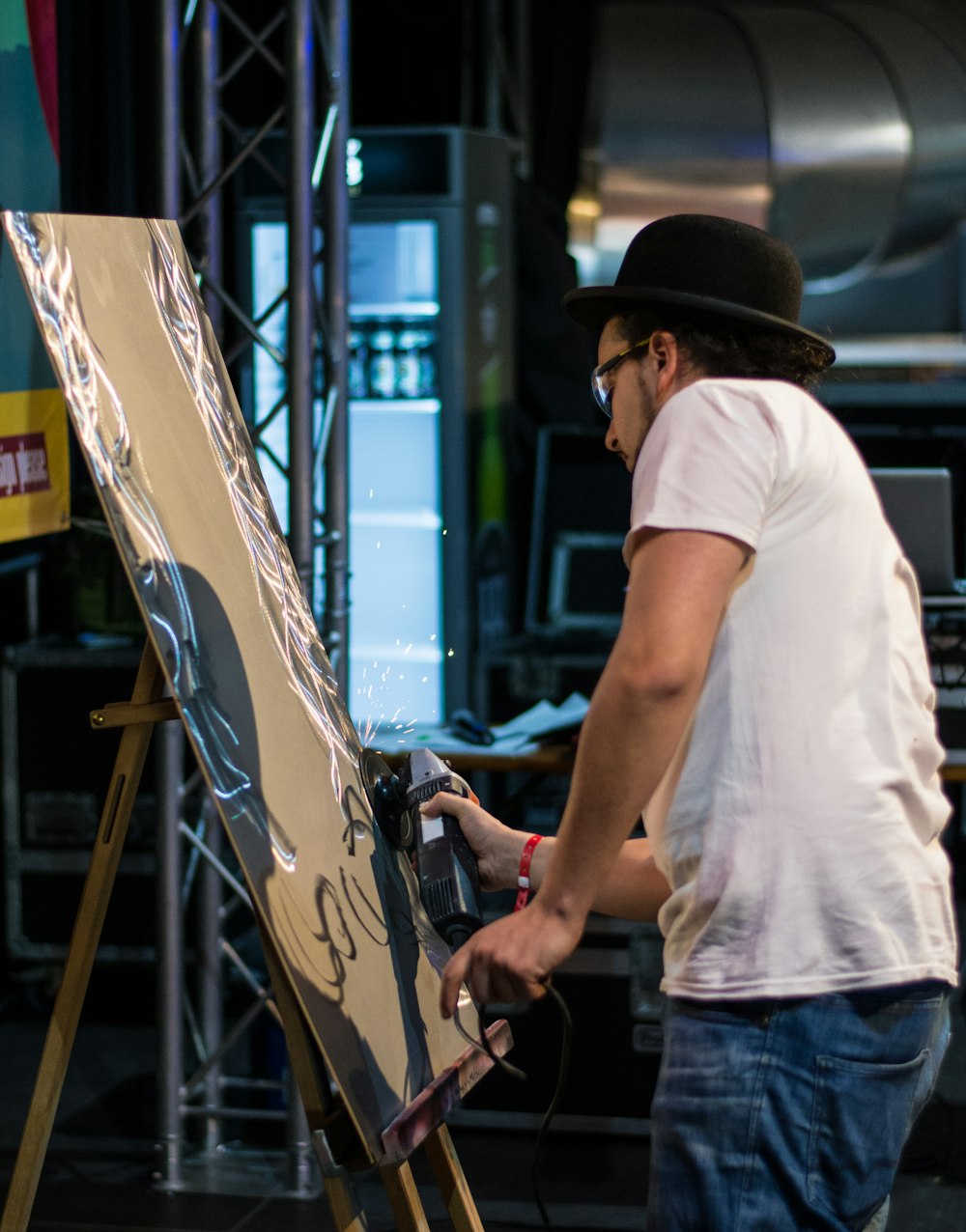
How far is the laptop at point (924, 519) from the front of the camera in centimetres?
315

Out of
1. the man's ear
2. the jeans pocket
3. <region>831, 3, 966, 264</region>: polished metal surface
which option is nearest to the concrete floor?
the jeans pocket

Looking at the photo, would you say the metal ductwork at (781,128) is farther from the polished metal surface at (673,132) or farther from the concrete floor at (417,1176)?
the concrete floor at (417,1176)

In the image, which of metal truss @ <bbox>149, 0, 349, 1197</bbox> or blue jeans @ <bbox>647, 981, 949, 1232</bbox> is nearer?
blue jeans @ <bbox>647, 981, 949, 1232</bbox>

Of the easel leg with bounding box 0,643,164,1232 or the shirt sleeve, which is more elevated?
the shirt sleeve

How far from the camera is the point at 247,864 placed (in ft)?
4.32

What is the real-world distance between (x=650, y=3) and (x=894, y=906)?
5.74 m

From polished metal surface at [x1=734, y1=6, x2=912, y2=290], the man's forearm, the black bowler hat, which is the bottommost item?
the man's forearm

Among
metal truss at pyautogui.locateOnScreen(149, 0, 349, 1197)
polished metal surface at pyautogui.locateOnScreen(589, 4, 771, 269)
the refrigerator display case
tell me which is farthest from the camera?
polished metal surface at pyautogui.locateOnScreen(589, 4, 771, 269)

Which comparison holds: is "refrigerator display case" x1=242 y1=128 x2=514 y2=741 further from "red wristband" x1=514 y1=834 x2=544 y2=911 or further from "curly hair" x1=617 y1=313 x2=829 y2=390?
"curly hair" x1=617 y1=313 x2=829 y2=390

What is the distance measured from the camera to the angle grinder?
152 centimetres

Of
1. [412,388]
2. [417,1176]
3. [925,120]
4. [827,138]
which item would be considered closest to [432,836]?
[417,1176]

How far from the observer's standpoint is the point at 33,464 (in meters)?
2.64

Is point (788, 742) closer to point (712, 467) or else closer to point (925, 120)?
point (712, 467)

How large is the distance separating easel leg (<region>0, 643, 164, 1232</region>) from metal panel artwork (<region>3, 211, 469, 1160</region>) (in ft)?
0.45
